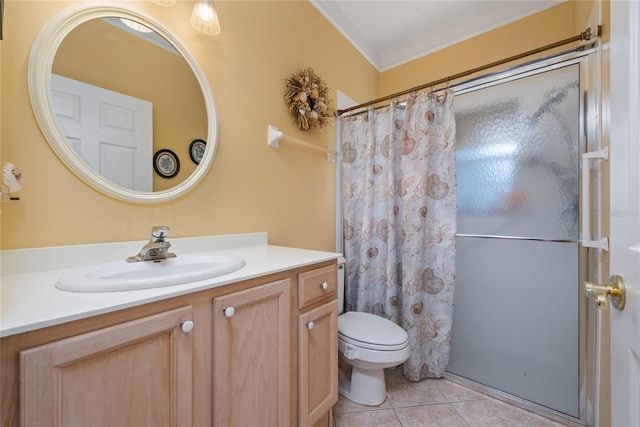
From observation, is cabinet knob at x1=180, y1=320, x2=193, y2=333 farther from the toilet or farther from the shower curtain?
the shower curtain

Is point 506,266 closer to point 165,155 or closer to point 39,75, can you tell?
point 165,155

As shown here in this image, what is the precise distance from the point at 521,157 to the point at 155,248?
1965mm

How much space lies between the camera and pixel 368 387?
1451mm

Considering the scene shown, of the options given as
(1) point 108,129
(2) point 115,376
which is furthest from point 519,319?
(1) point 108,129

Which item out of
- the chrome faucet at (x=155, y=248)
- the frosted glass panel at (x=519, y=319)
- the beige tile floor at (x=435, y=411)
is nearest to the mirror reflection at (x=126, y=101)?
the chrome faucet at (x=155, y=248)

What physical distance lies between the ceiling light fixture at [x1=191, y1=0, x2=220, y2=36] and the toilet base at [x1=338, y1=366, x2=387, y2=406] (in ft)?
6.46

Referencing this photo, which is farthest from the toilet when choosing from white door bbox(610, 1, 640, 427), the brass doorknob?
the brass doorknob

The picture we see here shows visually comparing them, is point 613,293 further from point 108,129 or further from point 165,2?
point 165,2

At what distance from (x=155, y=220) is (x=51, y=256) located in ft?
1.02

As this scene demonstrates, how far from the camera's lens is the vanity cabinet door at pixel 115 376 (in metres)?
0.47

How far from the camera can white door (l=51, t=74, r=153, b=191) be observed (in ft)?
2.74

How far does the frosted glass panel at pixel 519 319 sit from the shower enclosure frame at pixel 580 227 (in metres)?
0.03

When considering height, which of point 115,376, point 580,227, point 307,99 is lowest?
point 115,376

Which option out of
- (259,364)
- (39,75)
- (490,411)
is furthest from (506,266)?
(39,75)
